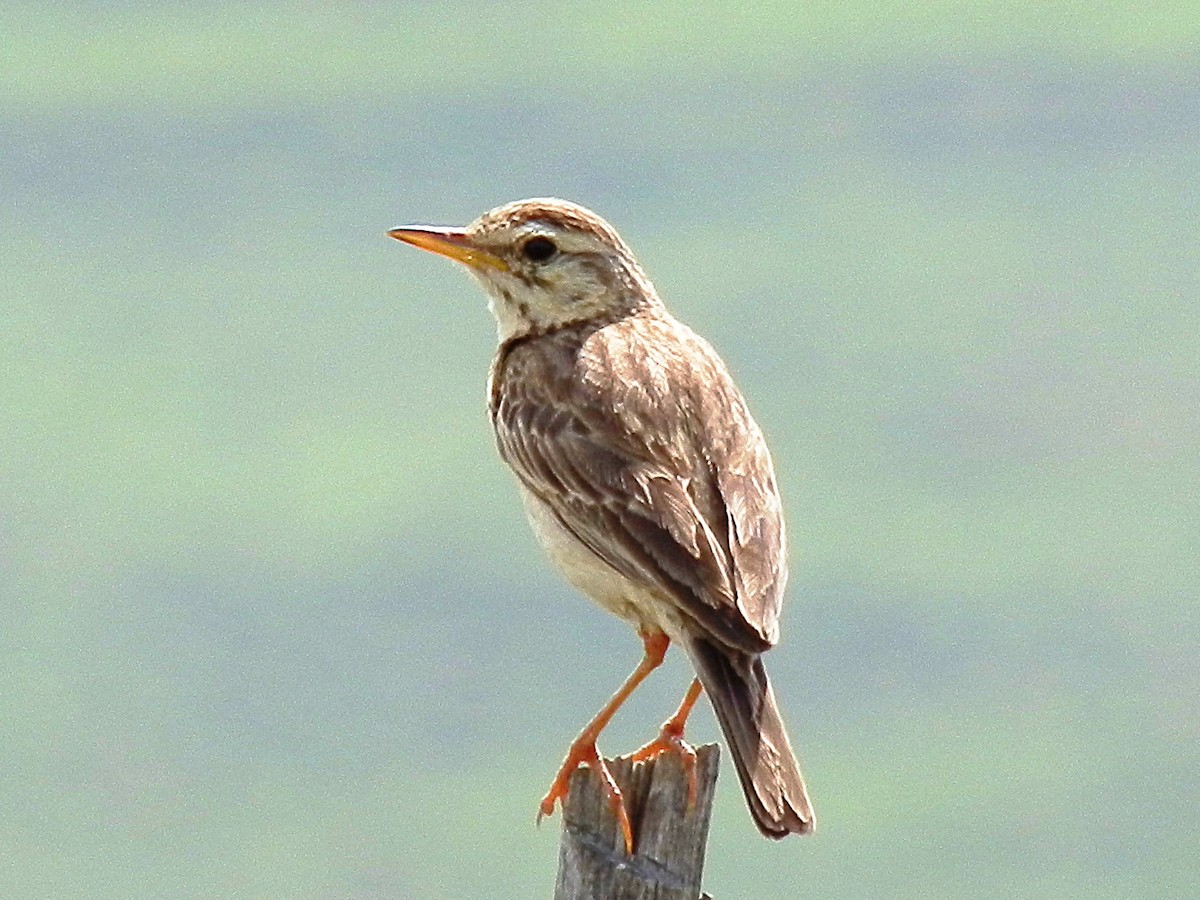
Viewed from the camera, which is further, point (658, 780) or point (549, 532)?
point (549, 532)

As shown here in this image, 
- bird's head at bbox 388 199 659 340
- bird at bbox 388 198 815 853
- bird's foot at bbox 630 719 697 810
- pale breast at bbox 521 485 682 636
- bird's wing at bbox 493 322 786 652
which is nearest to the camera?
bird's foot at bbox 630 719 697 810

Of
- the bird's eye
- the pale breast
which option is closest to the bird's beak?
the bird's eye

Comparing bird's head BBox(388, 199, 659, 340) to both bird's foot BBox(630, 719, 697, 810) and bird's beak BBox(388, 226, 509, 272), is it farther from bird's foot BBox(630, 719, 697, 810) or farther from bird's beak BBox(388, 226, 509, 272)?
bird's foot BBox(630, 719, 697, 810)

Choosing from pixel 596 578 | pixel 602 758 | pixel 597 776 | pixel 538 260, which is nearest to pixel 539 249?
pixel 538 260

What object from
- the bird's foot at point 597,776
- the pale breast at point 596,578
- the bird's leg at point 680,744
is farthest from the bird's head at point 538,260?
the bird's foot at point 597,776

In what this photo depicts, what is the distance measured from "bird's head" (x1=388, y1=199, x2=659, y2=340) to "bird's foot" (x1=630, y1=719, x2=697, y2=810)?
259cm

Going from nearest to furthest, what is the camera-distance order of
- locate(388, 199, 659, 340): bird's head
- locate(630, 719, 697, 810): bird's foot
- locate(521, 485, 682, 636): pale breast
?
locate(630, 719, 697, 810): bird's foot < locate(521, 485, 682, 636): pale breast < locate(388, 199, 659, 340): bird's head

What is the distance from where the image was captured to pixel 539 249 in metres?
11.8

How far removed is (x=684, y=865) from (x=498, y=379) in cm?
322

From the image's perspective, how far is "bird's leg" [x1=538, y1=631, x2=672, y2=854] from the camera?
29.1 feet

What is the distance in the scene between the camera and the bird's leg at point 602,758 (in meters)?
8.88

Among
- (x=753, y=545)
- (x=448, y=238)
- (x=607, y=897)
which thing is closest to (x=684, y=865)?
(x=607, y=897)

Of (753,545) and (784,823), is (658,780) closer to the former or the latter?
(784,823)

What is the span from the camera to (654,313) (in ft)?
39.5
